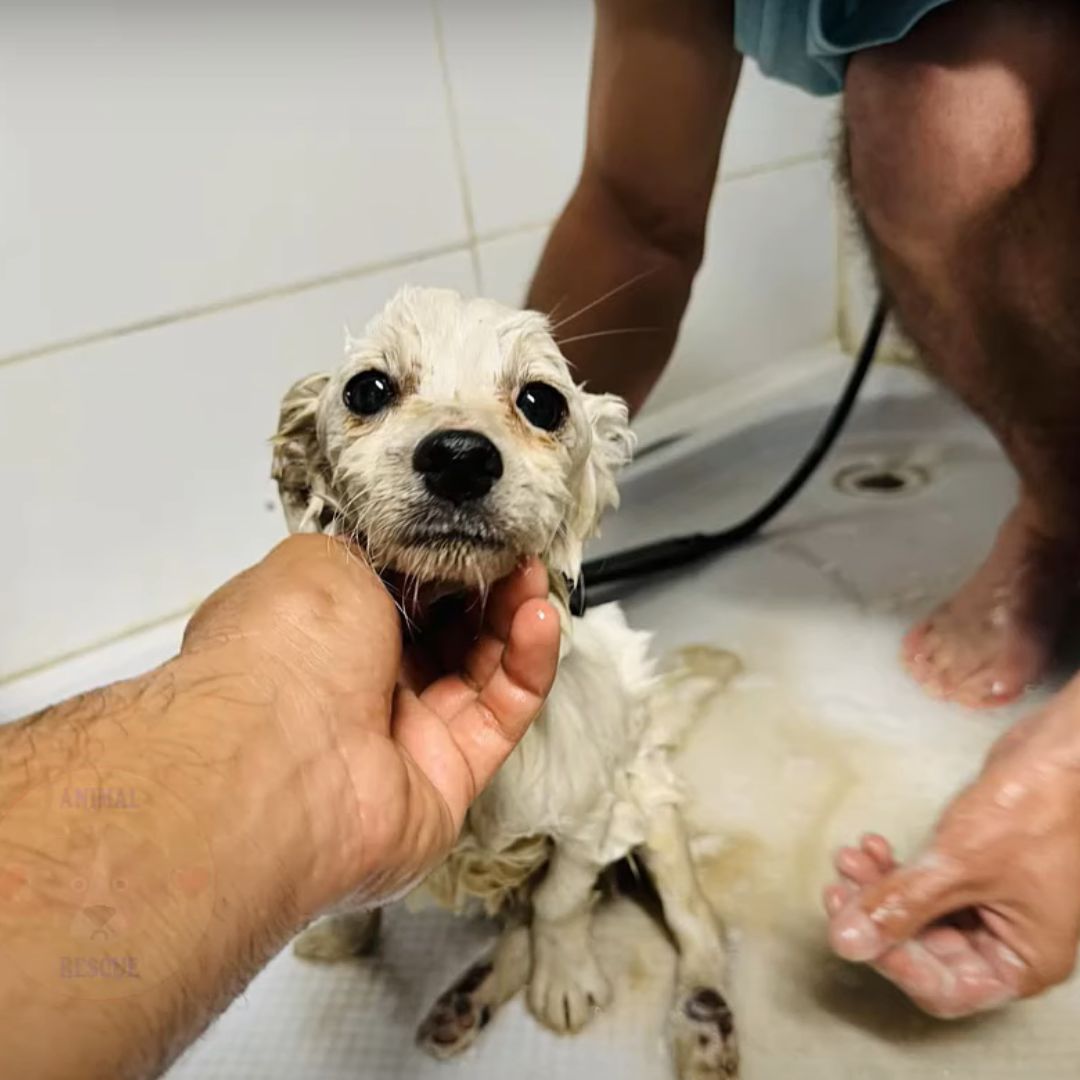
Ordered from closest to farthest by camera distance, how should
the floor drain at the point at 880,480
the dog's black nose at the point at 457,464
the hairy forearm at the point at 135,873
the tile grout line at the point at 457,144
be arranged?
the hairy forearm at the point at 135,873 < the dog's black nose at the point at 457,464 < the tile grout line at the point at 457,144 < the floor drain at the point at 880,480

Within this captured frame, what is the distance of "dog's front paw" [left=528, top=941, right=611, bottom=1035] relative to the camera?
68cm

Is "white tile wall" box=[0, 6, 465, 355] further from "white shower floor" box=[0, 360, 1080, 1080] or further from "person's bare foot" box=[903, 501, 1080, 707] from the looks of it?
"person's bare foot" box=[903, 501, 1080, 707]

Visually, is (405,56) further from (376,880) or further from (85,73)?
(376,880)

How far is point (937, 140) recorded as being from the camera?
0.78 meters

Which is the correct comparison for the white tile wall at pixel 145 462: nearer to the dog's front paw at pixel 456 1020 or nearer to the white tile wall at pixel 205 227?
the white tile wall at pixel 205 227

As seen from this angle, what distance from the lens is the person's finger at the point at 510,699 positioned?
0.51 meters

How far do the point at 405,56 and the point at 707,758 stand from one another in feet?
2.22

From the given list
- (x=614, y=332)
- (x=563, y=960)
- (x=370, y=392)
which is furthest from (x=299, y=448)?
(x=614, y=332)

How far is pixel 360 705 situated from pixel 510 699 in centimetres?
9

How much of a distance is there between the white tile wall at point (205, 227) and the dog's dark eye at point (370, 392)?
1.56ft

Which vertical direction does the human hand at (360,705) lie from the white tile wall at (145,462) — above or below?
above

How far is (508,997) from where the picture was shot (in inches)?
27.8

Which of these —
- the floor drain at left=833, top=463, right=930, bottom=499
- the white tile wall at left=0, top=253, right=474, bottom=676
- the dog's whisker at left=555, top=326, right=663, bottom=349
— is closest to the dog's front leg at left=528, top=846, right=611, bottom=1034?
the dog's whisker at left=555, top=326, right=663, bottom=349

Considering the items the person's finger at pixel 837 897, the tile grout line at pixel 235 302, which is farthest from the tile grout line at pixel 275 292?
the person's finger at pixel 837 897
